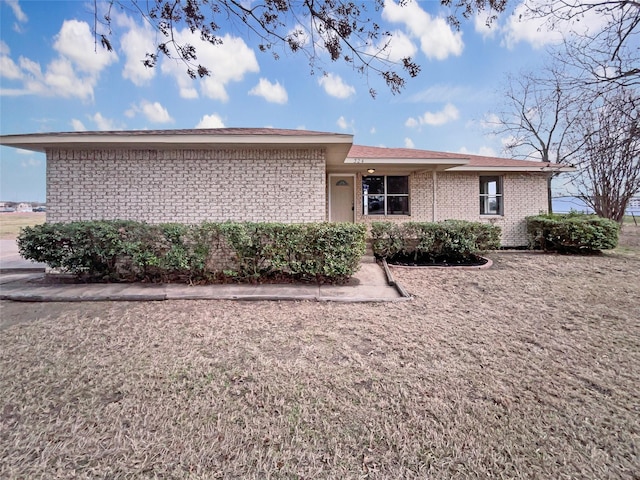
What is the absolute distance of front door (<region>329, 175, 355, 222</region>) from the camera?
11.7m

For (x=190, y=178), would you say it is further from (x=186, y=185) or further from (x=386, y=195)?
(x=386, y=195)

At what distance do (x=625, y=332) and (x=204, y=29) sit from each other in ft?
21.2

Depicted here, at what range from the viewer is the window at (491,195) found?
12141 millimetres

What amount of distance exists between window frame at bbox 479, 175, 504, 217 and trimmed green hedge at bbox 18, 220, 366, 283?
26.3 ft

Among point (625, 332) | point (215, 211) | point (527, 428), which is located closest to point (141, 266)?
point (215, 211)

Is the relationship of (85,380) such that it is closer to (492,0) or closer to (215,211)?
(215,211)

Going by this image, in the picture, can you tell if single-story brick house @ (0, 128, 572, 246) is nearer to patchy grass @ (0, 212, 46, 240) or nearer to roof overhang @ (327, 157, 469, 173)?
roof overhang @ (327, 157, 469, 173)

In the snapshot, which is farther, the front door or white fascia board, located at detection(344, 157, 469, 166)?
the front door

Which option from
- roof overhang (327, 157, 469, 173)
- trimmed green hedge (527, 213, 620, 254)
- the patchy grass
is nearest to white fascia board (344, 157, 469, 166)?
roof overhang (327, 157, 469, 173)

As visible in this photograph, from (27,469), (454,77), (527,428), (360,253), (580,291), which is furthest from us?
(454,77)

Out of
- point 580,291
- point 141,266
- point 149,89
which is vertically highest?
point 149,89

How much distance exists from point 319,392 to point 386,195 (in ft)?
32.4

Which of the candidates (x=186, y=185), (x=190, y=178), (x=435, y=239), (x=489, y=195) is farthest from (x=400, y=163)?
(x=186, y=185)

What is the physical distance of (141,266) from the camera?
626cm
